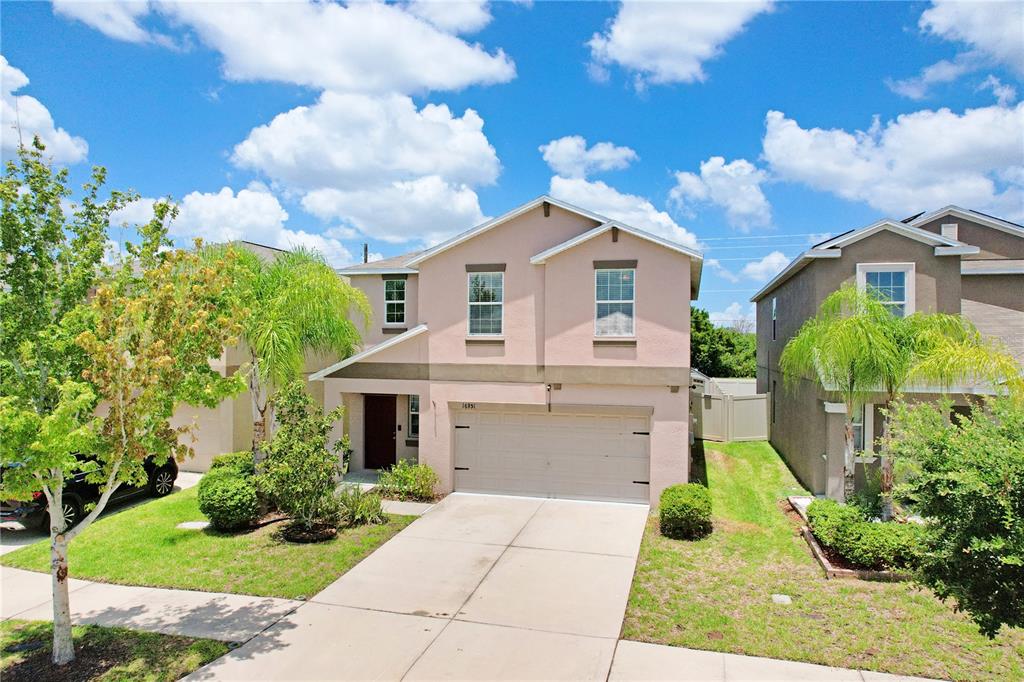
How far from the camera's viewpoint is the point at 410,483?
15641 mm

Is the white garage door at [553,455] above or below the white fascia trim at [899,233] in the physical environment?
below

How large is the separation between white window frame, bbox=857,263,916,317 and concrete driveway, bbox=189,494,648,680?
7.90m

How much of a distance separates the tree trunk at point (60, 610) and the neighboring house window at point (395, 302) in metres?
11.9

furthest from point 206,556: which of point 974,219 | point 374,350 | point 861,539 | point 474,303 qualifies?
point 974,219

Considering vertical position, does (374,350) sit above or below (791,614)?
above

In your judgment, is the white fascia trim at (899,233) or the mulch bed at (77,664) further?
the white fascia trim at (899,233)

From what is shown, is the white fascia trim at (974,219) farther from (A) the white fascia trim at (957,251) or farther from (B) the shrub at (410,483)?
(B) the shrub at (410,483)

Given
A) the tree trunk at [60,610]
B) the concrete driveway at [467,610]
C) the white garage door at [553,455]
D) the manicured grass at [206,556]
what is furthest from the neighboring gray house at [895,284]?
the tree trunk at [60,610]

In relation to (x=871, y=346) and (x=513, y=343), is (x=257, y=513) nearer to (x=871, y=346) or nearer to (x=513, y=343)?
(x=513, y=343)

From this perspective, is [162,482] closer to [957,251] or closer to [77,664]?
[77,664]

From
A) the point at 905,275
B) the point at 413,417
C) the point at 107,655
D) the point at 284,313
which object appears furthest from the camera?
the point at 413,417

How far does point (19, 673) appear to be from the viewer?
7.29 m

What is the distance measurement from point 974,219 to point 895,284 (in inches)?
268

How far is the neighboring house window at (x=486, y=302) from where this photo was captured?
15992 mm
